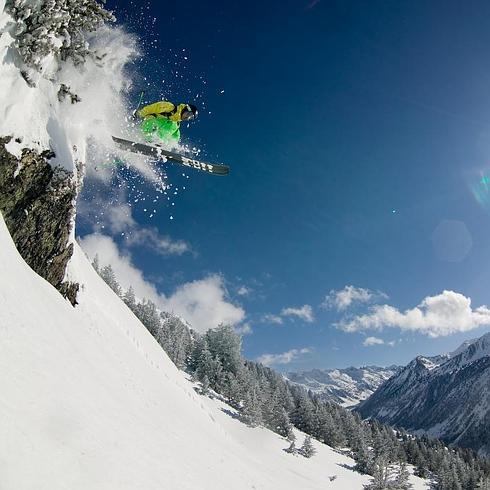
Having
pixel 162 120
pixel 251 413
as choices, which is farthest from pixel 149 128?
pixel 251 413

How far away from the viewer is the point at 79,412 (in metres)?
8.79

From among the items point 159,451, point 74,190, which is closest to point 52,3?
point 74,190

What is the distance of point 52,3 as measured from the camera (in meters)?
10.7

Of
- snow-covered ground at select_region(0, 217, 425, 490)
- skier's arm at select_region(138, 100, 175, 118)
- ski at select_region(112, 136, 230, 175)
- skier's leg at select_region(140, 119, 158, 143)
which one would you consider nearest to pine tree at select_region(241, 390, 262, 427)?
snow-covered ground at select_region(0, 217, 425, 490)

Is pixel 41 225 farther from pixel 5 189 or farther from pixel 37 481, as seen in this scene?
pixel 37 481

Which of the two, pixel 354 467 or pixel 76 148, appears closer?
pixel 76 148

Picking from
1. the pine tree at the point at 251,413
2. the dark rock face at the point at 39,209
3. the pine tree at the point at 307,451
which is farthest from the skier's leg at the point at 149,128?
the pine tree at the point at 307,451

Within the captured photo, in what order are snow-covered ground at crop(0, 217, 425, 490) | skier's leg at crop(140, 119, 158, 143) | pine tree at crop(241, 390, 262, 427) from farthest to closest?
1. pine tree at crop(241, 390, 262, 427)
2. skier's leg at crop(140, 119, 158, 143)
3. snow-covered ground at crop(0, 217, 425, 490)

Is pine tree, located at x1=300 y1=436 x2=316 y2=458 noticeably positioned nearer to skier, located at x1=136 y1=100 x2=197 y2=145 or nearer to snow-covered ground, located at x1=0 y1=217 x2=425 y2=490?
snow-covered ground, located at x1=0 y1=217 x2=425 y2=490

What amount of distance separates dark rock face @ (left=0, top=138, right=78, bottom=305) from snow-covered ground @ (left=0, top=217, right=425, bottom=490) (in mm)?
788

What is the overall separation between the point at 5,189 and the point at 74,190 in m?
2.82

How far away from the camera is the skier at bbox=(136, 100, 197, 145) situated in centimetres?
1534

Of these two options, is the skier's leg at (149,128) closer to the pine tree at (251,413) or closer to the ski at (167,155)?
the ski at (167,155)

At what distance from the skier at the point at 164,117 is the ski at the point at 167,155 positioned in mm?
599
